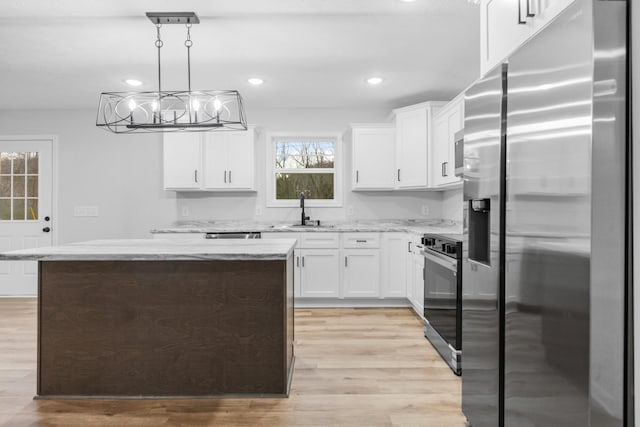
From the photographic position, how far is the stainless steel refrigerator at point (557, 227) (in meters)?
1.05

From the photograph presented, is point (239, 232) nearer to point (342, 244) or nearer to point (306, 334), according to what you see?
point (342, 244)

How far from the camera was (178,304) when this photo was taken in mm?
2389

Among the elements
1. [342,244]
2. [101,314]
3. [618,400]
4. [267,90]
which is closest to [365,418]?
[618,400]

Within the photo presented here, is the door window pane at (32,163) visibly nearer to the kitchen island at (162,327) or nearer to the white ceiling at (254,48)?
the white ceiling at (254,48)

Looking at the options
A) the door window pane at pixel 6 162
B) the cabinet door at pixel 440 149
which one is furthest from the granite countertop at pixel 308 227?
the door window pane at pixel 6 162

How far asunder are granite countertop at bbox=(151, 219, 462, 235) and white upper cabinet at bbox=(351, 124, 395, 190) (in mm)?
517

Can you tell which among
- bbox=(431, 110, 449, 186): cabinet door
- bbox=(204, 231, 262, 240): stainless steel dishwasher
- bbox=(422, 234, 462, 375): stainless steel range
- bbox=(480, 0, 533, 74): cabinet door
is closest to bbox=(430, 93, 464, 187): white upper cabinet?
bbox=(431, 110, 449, 186): cabinet door

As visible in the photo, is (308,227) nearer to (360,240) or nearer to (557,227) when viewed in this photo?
(360,240)

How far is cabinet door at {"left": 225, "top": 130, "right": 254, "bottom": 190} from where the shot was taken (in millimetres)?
4949

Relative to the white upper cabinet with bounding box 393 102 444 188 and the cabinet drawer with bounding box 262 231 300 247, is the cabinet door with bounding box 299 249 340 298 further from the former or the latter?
the white upper cabinet with bounding box 393 102 444 188

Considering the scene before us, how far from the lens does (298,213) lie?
17.5 feet

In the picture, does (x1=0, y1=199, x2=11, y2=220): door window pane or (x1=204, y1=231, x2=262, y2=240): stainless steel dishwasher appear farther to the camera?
(x1=0, y1=199, x2=11, y2=220): door window pane

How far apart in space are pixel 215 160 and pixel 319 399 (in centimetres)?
325

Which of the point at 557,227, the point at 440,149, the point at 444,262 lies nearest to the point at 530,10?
the point at 557,227
